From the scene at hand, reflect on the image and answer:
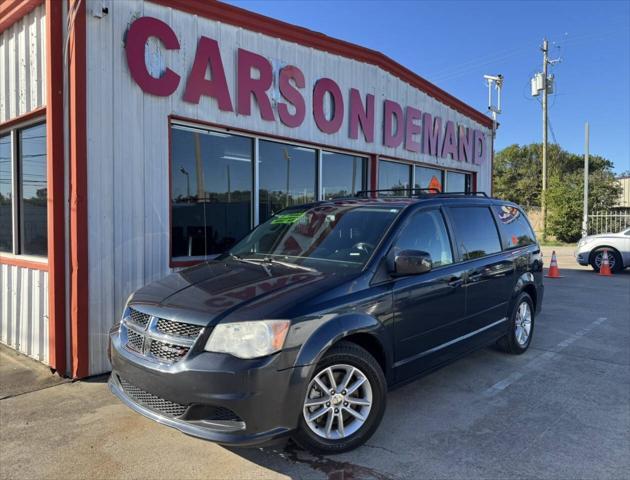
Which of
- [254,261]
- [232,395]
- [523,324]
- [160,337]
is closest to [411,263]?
[254,261]

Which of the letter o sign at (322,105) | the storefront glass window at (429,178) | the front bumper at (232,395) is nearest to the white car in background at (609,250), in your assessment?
the storefront glass window at (429,178)

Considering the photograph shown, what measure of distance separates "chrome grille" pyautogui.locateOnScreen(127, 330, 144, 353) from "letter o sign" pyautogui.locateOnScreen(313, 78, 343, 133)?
4.98 metres

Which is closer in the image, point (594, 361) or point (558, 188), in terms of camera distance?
point (594, 361)

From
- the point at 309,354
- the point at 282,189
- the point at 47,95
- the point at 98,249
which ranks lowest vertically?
the point at 309,354

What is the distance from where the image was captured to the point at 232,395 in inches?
113

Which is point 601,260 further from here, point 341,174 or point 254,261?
point 254,261

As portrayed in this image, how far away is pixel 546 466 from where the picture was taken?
325cm

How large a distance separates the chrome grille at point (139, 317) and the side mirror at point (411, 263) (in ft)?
6.10

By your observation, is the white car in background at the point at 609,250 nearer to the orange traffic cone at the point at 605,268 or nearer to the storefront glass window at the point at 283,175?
the orange traffic cone at the point at 605,268

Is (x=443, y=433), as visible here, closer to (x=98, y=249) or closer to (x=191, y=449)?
(x=191, y=449)

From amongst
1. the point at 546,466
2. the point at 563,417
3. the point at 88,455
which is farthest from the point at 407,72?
the point at 88,455

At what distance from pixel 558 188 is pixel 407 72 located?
21.5 metres

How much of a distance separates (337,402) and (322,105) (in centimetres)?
542

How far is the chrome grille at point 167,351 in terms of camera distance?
10.1 feet
